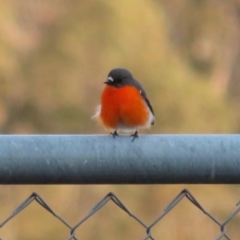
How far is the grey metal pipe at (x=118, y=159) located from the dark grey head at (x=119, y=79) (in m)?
1.31

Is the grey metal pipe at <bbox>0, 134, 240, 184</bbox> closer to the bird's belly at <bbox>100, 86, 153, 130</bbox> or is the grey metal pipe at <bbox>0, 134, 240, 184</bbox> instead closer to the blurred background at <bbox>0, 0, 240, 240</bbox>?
the bird's belly at <bbox>100, 86, 153, 130</bbox>

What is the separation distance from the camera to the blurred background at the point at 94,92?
830 cm

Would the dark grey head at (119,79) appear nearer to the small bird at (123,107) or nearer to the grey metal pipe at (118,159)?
the small bird at (123,107)

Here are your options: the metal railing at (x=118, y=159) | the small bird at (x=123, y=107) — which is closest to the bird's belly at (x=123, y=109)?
the small bird at (x=123, y=107)

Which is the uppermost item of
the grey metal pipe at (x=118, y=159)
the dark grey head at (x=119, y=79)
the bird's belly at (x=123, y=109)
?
the dark grey head at (x=119, y=79)

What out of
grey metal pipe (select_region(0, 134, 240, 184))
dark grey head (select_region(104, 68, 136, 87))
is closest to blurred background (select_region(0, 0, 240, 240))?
dark grey head (select_region(104, 68, 136, 87))

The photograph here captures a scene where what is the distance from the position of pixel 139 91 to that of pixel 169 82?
6.72m

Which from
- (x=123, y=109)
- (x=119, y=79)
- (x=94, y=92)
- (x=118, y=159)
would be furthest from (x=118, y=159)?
(x=94, y=92)

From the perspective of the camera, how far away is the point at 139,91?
262 centimetres

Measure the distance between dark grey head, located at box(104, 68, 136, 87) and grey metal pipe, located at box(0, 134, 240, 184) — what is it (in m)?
1.31

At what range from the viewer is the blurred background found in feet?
27.2

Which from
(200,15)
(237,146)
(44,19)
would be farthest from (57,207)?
(237,146)

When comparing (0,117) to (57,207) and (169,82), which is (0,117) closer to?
(57,207)

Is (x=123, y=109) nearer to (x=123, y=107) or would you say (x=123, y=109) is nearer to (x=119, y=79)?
(x=123, y=107)
